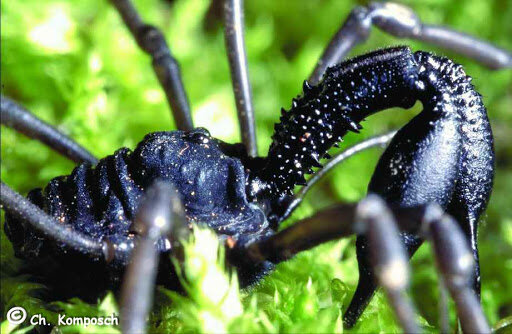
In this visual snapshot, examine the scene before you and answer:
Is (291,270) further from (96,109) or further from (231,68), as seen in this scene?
(96,109)

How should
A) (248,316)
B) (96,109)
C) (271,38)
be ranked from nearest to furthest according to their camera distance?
(248,316)
(96,109)
(271,38)

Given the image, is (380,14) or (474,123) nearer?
(474,123)

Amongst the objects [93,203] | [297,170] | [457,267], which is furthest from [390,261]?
[93,203]

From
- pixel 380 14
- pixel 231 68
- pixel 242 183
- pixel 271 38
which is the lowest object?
pixel 242 183

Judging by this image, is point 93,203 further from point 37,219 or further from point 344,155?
point 344,155

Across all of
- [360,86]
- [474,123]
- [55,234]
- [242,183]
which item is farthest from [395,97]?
[55,234]

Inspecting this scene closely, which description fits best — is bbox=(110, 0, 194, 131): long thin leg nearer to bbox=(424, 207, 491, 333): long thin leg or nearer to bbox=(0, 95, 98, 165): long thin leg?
bbox=(0, 95, 98, 165): long thin leg

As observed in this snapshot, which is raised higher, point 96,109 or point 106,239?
point 96,109

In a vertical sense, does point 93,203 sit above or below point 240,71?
below
